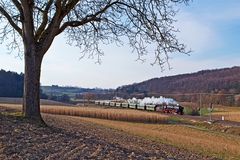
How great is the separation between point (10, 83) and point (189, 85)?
73172mm

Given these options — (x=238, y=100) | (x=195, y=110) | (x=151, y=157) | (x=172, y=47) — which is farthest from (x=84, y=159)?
(x=238, y=100)

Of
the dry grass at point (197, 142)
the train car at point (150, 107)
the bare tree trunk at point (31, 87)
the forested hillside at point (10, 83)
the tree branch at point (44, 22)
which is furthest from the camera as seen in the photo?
the forested hillside at point (10, 83)

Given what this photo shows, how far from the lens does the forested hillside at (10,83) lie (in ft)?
288

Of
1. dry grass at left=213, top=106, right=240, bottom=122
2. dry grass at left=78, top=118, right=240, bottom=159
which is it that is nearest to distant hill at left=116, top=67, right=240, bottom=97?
dry grass at left=213, top=106, right=240, bottom=122

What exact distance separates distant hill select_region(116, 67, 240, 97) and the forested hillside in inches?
1810

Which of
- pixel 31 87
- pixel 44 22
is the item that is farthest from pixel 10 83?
pixel 31 87

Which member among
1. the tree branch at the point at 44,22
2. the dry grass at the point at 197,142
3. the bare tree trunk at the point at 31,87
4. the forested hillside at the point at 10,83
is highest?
the forested hillside at the point at 10,83

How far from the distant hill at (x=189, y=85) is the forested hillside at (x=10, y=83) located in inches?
1810

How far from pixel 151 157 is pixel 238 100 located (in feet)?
284

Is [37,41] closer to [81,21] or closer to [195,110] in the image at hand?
[81,21]

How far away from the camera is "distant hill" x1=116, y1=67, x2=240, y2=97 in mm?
123569

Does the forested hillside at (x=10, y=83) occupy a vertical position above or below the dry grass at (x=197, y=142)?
above

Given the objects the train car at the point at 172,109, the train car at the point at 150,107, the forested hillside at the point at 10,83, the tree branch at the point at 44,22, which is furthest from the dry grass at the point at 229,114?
the tree branch at the point at 44,22

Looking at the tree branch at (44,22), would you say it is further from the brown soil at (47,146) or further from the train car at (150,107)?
the train car at (150,107)
